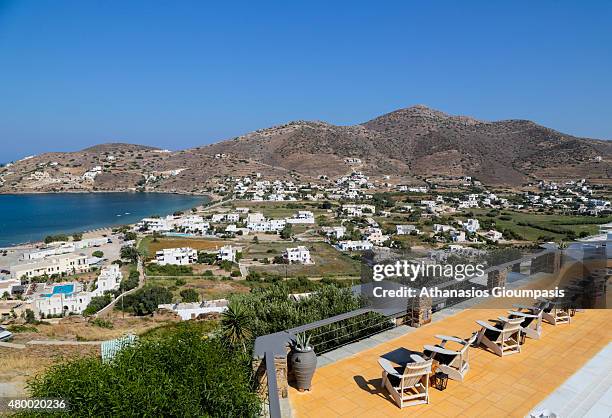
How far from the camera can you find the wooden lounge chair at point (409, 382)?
3848 millimetres

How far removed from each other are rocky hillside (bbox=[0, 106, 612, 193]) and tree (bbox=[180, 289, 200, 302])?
7758 centimetres

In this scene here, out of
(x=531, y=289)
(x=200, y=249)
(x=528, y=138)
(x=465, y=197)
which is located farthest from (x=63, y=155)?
(x=531, y=289)

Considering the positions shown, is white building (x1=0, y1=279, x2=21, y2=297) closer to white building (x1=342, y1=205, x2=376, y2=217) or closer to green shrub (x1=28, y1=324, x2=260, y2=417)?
green shrub (x1=28, y1=324, x2=260, y2=417)

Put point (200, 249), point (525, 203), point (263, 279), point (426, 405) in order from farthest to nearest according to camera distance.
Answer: point (525, 203)
point (200, 249)
point (263, 279)
point (426, 405)

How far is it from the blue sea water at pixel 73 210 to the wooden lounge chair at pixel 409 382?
67.1 meters

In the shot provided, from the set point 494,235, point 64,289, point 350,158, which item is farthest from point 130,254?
point 350,158

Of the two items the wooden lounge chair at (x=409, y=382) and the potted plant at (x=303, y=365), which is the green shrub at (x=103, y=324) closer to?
the potted plant at (x=303, y=365)

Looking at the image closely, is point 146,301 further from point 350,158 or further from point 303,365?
point 350,158

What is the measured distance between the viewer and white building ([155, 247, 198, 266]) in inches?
1677

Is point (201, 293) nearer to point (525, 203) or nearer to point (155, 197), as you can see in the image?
point (525, 203)

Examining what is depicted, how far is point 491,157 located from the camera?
111 meters

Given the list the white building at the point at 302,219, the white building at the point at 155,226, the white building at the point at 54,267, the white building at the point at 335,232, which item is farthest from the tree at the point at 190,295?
the white building at the point at 302,219

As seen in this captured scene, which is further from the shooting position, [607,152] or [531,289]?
[607,152]

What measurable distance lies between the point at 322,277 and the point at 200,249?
18.6 metres
